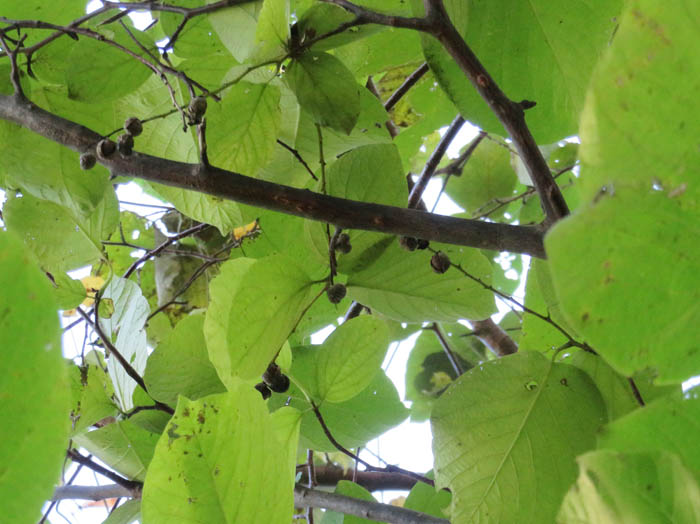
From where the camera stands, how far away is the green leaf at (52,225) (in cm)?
76

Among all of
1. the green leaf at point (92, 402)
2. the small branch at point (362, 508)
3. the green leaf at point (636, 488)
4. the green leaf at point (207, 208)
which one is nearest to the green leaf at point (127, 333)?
the green leaf at point (92, 402)

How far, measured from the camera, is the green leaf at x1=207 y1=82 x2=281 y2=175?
1.90ft

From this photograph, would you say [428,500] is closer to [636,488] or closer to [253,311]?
[253,311]

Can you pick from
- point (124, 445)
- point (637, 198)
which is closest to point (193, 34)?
point (124, 445)

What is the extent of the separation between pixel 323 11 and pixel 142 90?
0.87 feet

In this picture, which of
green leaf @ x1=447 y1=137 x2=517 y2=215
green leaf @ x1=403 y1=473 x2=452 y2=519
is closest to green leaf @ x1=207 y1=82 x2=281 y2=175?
green leaf @ x1=403 y1=473 x2=452 y2=519

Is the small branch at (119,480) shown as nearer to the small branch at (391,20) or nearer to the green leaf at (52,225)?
the green leaf at (52,225)

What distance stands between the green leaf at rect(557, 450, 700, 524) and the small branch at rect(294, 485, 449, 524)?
1.06ft

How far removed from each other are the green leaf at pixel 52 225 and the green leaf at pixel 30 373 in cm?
54

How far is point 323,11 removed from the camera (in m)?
0.51

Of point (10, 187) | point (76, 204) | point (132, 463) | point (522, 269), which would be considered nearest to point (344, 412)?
point (132, 463)

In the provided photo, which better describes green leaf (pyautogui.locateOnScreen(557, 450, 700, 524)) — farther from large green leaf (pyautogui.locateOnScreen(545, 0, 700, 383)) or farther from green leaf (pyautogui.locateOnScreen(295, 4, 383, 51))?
green leaf (pyautogui.locateOnScreen(295, 4, 383, 51))

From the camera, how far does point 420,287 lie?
0.60 meters

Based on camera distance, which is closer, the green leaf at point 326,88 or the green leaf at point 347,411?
the green leaf at point 326,88
